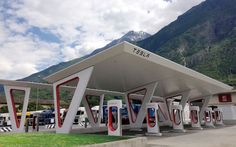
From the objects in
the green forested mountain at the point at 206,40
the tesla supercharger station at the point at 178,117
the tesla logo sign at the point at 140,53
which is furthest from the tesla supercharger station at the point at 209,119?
the green forested mountain at the point at 206,40

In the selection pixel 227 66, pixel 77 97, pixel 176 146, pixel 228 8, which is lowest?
pixel 176 146

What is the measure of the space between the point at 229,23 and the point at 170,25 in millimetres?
51981

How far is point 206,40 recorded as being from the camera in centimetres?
12988

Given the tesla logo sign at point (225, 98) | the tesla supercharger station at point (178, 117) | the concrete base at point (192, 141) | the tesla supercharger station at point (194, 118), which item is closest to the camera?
the concrete base at point (192, 141)

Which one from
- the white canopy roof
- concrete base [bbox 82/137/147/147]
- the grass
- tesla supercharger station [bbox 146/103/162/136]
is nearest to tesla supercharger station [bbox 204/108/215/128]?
the white canopy roof

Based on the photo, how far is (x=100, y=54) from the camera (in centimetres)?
1556

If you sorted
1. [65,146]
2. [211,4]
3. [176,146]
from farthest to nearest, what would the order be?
[211,4] → [176,146] → [65,146]

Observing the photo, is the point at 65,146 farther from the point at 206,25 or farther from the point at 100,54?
the point at 206,25

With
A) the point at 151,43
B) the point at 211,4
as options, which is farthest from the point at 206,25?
the point at 151,43

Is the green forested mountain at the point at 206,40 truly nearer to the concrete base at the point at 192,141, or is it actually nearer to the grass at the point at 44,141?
the concrete base at the point at 192,141

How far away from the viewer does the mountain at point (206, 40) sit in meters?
91.8

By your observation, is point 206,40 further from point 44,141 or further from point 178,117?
point 44,141

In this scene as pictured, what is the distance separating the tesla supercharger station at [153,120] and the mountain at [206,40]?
64918mm

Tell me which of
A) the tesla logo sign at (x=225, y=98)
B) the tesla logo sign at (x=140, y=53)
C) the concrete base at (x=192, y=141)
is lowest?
the concrete base at (x=192, y=141)
